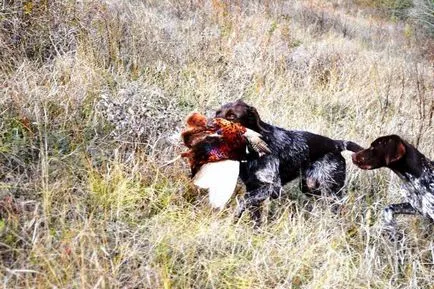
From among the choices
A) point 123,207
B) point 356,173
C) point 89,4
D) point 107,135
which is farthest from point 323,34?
point 123,207

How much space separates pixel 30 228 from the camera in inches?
105

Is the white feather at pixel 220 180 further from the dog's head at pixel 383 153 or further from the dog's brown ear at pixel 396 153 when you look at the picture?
the dog's brown ear at pixel 396 153

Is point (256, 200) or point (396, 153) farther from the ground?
point (396, 153)

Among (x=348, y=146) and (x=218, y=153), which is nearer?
(x=218, y=153)

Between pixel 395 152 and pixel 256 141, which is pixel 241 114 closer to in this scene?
pixel 256 141

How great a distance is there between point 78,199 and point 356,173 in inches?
84.6

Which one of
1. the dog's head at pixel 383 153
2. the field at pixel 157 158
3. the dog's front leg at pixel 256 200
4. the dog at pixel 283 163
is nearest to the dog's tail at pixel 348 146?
the dog at pixel 283 163

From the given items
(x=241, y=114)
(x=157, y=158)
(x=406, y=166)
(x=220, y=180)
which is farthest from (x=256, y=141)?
(x=406, y=166)

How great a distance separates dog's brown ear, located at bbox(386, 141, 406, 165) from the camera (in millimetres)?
3270

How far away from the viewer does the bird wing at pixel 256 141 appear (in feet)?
11.0

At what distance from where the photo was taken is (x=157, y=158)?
12.2 ft

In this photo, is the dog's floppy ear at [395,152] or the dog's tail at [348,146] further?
the dog's tail at [348,146]

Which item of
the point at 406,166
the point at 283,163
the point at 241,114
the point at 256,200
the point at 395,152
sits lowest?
the point at 256,200

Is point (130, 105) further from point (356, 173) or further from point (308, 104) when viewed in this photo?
point (308, 104)
